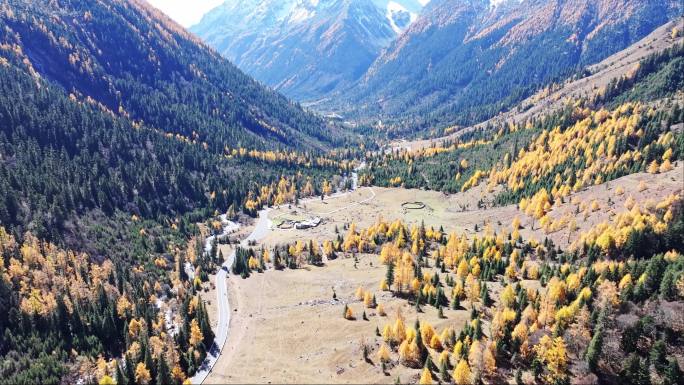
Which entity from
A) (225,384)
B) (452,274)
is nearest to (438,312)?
(452,274)

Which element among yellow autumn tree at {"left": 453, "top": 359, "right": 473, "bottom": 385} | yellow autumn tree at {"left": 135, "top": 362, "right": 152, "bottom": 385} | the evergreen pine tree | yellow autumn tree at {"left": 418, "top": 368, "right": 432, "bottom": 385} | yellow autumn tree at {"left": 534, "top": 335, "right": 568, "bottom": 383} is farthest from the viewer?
yellow autumn tree at {"left": 135, "top": 362, "right": 152, "bottom": 385}

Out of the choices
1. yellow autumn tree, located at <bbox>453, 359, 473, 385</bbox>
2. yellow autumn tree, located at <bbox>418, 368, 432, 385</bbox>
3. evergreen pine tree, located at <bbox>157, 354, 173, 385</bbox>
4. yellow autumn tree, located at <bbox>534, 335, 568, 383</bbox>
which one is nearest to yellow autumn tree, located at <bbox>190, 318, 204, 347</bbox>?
evergreen pine tree, located at <bbox>157, 354, 173, 385</bbox>

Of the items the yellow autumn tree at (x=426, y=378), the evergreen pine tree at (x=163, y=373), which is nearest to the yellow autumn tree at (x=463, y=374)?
the yellow autumn tree at (x=426, y=378)

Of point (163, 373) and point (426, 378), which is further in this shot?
point (163, 373)

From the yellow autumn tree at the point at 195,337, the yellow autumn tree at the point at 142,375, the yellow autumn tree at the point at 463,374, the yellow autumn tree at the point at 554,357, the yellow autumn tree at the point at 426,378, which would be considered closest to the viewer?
the yellow autumn tree at the point at 554,357

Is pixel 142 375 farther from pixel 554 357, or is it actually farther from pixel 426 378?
pixel 554 357

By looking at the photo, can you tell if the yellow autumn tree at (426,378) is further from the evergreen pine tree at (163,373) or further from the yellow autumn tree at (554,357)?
the evergreen pine tree at (163,373)

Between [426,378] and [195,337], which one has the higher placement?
[195,337]

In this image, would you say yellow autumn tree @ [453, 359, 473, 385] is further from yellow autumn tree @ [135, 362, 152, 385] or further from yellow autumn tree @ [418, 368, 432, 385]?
yellow autumn tree @ [135, 362, 152, 385]

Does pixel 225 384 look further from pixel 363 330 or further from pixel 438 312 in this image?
pixel 438 312

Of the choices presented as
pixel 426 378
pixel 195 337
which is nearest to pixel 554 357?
pixel 426 378

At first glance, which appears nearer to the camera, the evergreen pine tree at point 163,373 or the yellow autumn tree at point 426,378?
the yellow autumn tree at point 426,378

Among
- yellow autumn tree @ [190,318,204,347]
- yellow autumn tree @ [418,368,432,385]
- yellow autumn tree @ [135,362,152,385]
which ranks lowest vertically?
yellow autumn tree @ [418,368,432,385]
